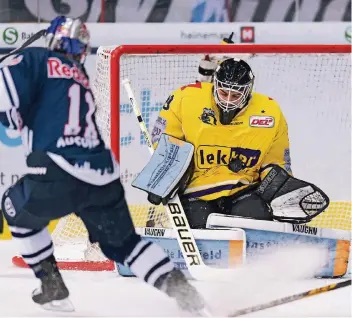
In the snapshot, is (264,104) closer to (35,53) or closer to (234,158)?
(234,158)

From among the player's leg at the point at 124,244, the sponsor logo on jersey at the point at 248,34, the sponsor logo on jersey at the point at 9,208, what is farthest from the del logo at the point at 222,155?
the sponsor logo on jersey at the point at 248,34

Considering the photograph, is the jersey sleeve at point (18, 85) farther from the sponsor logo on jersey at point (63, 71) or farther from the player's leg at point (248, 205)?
the player's leg at point (248, 205)

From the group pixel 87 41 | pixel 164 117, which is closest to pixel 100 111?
pixel 164 117

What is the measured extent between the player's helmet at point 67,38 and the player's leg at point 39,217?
429mm

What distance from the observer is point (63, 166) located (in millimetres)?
3111

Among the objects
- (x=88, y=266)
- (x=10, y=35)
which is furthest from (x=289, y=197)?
(x=10, y=35)

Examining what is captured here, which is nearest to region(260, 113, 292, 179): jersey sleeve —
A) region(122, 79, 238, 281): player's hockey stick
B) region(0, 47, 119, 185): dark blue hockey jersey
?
region(122, 79, 238, 281): player's hockey stick

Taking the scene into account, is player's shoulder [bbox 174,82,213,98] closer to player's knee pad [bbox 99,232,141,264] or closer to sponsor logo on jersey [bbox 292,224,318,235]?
sponsor logo on jersey [bbox 292,224,318,235]

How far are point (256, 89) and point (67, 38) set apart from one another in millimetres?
2402

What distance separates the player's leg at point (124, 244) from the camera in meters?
3.20

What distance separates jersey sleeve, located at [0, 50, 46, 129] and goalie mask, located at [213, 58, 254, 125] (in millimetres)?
1080

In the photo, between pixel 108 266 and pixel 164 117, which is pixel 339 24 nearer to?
pixel 164 117

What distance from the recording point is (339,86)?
5367 millimetres

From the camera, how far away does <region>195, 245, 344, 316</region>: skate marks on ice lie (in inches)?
145
